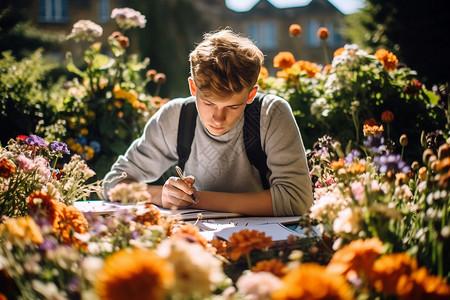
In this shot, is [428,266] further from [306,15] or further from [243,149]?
[306,15]

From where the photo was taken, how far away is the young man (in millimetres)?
1785

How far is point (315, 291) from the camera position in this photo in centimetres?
59

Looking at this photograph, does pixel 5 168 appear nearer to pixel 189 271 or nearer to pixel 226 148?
pixel 189 271

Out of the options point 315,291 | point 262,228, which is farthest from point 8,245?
point 262,228

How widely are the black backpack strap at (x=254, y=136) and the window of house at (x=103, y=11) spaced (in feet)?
68.6

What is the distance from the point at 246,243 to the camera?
1018 millimetres

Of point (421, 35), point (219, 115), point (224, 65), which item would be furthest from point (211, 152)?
point (421, 35)

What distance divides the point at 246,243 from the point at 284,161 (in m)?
0.94

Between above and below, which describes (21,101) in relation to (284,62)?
below

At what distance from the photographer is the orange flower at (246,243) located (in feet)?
3.32

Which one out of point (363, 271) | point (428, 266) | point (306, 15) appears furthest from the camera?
point (306, 15)

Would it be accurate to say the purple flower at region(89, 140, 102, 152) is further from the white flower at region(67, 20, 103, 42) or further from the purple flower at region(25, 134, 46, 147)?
the purple flower at region(25, 134, 46, 147)

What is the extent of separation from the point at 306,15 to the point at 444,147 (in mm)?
26415

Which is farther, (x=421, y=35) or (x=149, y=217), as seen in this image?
(x=421, y=35)
